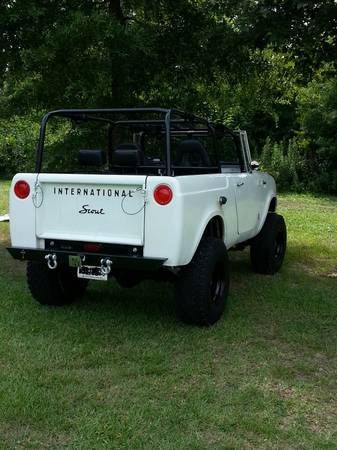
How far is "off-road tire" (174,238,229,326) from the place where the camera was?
15.7 feet

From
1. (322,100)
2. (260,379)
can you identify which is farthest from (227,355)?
(322,100)

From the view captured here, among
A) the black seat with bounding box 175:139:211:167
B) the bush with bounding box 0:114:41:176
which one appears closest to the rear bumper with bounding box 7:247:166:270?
the black seat with bounding box 175:139:211:167

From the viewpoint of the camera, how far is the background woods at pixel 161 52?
6.11m

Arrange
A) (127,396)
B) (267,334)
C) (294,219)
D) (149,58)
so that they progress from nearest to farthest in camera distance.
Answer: (127,396)
(267,334)
(149,58)
(294,219)

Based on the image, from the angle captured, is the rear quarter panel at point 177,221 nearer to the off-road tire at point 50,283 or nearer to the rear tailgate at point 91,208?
the rear tailgate at point 91,208

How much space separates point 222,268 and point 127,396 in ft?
6.15

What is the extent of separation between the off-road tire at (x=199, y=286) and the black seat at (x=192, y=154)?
132cm

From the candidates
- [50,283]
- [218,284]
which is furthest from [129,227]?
[50,283]

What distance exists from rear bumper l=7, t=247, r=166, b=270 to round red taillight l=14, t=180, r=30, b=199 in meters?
0.44

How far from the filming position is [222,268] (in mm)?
5230

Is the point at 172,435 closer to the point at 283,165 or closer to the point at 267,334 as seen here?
the point at 267,334

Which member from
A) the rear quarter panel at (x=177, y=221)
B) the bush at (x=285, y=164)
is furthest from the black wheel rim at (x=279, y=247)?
the bush at (x=285, y=164)

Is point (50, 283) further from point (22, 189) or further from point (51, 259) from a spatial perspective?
point (22, 189)

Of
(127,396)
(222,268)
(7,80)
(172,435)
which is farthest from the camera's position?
(7,80)
